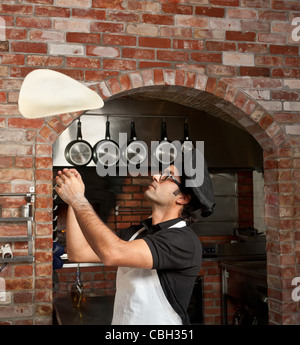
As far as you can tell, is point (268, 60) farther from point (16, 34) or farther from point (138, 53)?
point (16, 34)

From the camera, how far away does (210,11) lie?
279 centimetres

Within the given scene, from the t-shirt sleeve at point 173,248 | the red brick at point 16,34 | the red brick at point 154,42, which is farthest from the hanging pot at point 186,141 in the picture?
the t-shirt sleeve at point 173,248

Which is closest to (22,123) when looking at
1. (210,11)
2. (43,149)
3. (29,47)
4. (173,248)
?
(43,149)

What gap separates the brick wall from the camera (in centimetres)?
246

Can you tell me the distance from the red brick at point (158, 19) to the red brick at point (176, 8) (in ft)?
0.15

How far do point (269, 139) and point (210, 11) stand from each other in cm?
92

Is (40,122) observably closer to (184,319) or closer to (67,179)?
(67,179)

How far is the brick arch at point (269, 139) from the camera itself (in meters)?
2.68

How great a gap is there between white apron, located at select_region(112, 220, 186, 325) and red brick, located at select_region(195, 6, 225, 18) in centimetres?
178

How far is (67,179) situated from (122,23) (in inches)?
56.6

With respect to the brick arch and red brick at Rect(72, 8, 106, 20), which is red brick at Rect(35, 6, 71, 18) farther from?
the brick arch

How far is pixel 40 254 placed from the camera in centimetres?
244

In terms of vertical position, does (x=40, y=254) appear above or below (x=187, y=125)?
below
